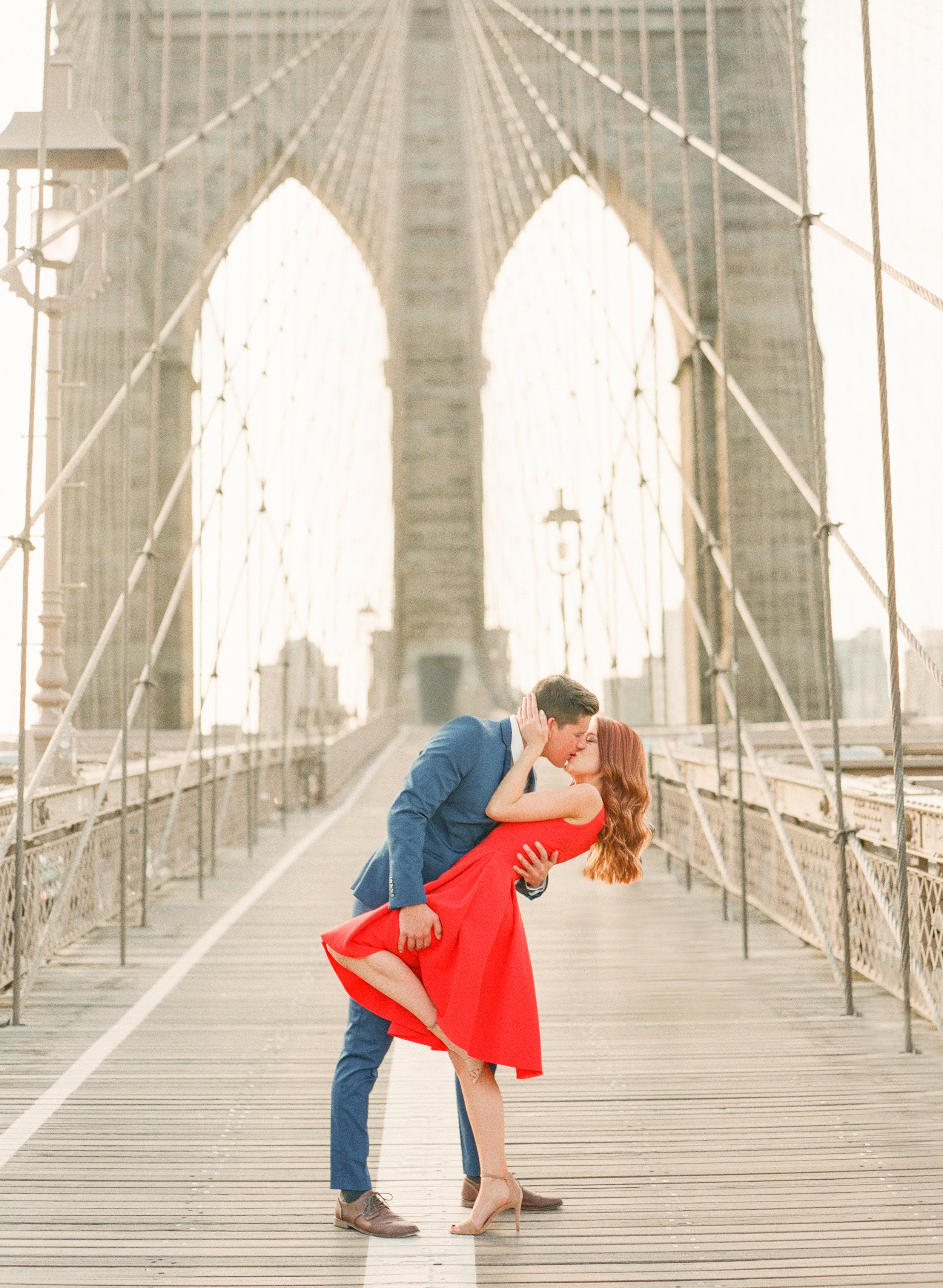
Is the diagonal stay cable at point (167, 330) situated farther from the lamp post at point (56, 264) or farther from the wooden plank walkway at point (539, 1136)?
the wooden plank walkway at point (539, 1136)

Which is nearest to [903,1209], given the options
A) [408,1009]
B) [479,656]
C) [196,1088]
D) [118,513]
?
[408,1009]

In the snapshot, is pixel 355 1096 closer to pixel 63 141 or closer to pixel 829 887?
pixel 829 887

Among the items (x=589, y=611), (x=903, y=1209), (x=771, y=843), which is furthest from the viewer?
(x=589, y=611)

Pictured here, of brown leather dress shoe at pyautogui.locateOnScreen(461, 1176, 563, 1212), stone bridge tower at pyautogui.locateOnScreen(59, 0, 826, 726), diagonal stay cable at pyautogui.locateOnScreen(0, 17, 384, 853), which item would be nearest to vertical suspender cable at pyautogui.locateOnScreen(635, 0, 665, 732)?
diagonal stay cable at pyautogui.locateOnScreen(0, 17, 384, 853)

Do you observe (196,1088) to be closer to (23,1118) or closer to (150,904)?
(23,1118)

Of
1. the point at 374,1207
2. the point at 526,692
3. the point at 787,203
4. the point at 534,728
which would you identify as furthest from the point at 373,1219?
the point at 787,203

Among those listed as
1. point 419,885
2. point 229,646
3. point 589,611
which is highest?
point 589,611

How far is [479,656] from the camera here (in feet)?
108

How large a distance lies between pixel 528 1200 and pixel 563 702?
91cm

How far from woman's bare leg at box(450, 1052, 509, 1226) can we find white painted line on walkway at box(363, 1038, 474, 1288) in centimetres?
9

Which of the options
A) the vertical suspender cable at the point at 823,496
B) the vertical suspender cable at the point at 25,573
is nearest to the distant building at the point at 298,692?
the vertical suspender cable at the point at 25,573

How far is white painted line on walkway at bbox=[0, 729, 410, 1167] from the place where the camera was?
2777mm

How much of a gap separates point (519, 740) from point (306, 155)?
20.1 metres

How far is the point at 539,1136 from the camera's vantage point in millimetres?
2760
